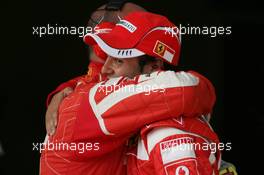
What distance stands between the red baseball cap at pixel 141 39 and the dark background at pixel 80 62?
1.26 metres

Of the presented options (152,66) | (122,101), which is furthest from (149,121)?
(152,66)

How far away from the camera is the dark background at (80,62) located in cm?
266

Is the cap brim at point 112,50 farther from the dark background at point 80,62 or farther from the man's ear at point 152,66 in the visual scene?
the dark background at point 80,62

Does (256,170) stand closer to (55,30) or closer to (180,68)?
(180,68)

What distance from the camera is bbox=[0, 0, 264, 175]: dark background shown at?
266 centimetres

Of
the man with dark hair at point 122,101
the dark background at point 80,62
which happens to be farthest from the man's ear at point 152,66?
the dark background at point 80,62

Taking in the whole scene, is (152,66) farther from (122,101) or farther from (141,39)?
(122,101)

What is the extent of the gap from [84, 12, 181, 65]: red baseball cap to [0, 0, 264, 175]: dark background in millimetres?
1259

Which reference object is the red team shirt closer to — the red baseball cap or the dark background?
the red baseball cap

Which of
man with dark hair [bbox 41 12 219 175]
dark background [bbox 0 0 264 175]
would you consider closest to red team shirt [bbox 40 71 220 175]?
man with dark hair [bbox 41 12 219 175]

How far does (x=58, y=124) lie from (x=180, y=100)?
359 millimetres

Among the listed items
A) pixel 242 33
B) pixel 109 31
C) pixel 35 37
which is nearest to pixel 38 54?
pixel 35 37

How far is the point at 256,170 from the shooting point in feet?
9.64

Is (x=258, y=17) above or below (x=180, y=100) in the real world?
above
